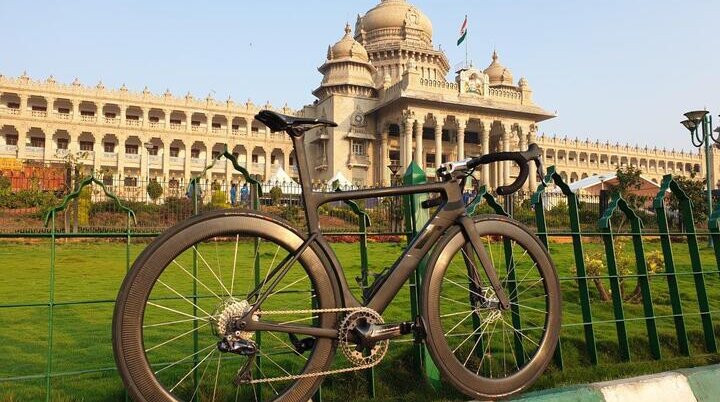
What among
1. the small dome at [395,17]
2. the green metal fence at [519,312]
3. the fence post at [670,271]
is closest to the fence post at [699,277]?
the green metal fence at [519,312]

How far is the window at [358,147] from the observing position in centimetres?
3875

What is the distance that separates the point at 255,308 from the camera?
201 centimetres

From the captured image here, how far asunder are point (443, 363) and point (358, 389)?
962 millimetres

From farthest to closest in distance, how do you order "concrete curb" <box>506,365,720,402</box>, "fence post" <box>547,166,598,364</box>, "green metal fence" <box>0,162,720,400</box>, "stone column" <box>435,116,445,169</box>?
"stone column" <box>435,116,445,169</box>
"fence post" <box>547,166,598,364</box>
"green metal fence" <box>0,162,720,400</box>
"concrete curb" <box>506,365,720,402</box>

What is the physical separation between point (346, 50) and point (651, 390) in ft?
136

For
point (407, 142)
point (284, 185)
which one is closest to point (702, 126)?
point (284, 185)

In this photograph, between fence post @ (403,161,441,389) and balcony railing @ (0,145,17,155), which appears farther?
balcony railing @ (0,145,17,155)

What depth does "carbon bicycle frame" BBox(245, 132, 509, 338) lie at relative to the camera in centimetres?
213

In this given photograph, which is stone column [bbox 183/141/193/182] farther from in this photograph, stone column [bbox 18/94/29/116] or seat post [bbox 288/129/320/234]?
seat post [bbox 288/129/320/234]

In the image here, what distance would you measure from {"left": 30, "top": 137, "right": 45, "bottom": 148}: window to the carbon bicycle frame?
45126mm

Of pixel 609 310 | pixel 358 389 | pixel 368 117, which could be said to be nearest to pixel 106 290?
pixel 358 389

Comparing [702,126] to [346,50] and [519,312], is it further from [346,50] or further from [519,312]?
[346,50]

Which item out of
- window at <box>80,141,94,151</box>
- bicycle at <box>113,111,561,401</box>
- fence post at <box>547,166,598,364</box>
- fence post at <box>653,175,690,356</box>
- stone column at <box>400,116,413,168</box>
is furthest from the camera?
window at <box>80,141,94,151</box>

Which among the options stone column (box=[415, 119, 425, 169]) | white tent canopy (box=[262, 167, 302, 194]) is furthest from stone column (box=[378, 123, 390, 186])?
white tent canopy (box=[262, 167, 302, 194])
